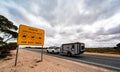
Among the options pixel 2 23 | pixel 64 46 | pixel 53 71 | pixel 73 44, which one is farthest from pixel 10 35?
pixel 53 71

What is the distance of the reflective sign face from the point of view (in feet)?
33.3

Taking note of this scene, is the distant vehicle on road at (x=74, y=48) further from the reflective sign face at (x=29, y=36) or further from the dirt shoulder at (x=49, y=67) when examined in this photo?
the reflective sign face at (x=29, y=36)

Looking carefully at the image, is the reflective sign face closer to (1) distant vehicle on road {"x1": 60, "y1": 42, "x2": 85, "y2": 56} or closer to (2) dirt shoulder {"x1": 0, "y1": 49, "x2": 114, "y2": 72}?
(2) dirt shoulder {"x1": 0, "y1": 49, "x2": 114, "y2": 72}

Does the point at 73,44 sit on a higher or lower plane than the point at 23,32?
lower

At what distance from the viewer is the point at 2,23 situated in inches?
672

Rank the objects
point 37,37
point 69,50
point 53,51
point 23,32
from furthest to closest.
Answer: point 53,51
point 69,50
point 37,37
point 23,32

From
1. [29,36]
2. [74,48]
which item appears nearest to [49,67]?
[29,36]

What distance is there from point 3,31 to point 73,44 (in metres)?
14.4

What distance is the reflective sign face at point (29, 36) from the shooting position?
10.2m

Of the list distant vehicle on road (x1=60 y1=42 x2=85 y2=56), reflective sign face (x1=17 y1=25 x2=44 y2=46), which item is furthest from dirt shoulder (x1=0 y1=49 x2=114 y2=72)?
distant vehicle on road (x1=60 y1=42 x2=85 y2=56)

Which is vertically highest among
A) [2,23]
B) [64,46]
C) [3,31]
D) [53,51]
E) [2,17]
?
[2,17]

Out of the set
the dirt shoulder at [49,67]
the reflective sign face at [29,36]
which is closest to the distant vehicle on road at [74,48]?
the dirt shoulder at [49,67]

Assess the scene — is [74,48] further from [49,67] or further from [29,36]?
[49,67]

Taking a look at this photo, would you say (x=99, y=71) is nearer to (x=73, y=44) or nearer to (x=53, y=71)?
(x=53, y=71)
